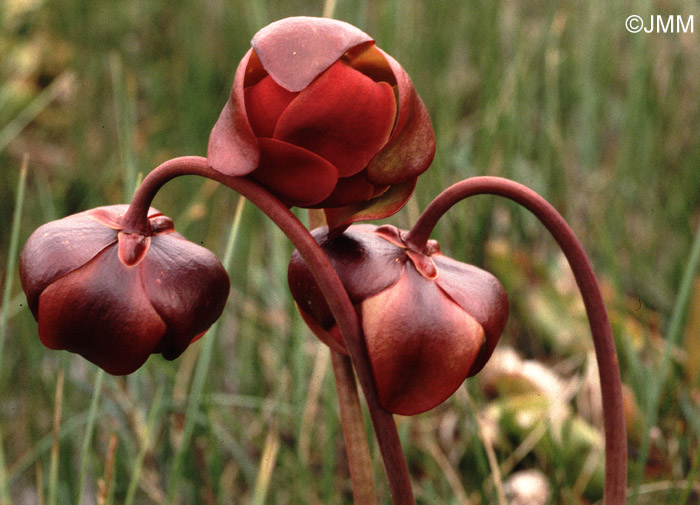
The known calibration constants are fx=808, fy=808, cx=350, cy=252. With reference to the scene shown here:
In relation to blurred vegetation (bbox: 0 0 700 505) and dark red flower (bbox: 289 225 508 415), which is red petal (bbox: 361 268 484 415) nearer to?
dark red flower (bbox: 289 225 508 415)

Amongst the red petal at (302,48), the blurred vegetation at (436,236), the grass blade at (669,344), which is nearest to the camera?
the red petal at (302,48)

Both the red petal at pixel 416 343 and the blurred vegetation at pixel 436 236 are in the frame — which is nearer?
the red petal at pixel 416 343

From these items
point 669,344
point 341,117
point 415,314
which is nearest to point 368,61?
point 341,117

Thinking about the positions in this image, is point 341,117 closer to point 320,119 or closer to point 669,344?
point 320,119

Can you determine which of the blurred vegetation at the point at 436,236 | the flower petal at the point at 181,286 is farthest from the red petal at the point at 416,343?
the blurred vegetation at the point at 436,236

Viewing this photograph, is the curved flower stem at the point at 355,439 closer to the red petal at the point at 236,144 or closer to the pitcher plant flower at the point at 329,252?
the pitcher plant flower at the point at 329,252

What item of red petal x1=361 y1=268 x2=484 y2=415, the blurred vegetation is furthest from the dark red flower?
the blurred vegetation
